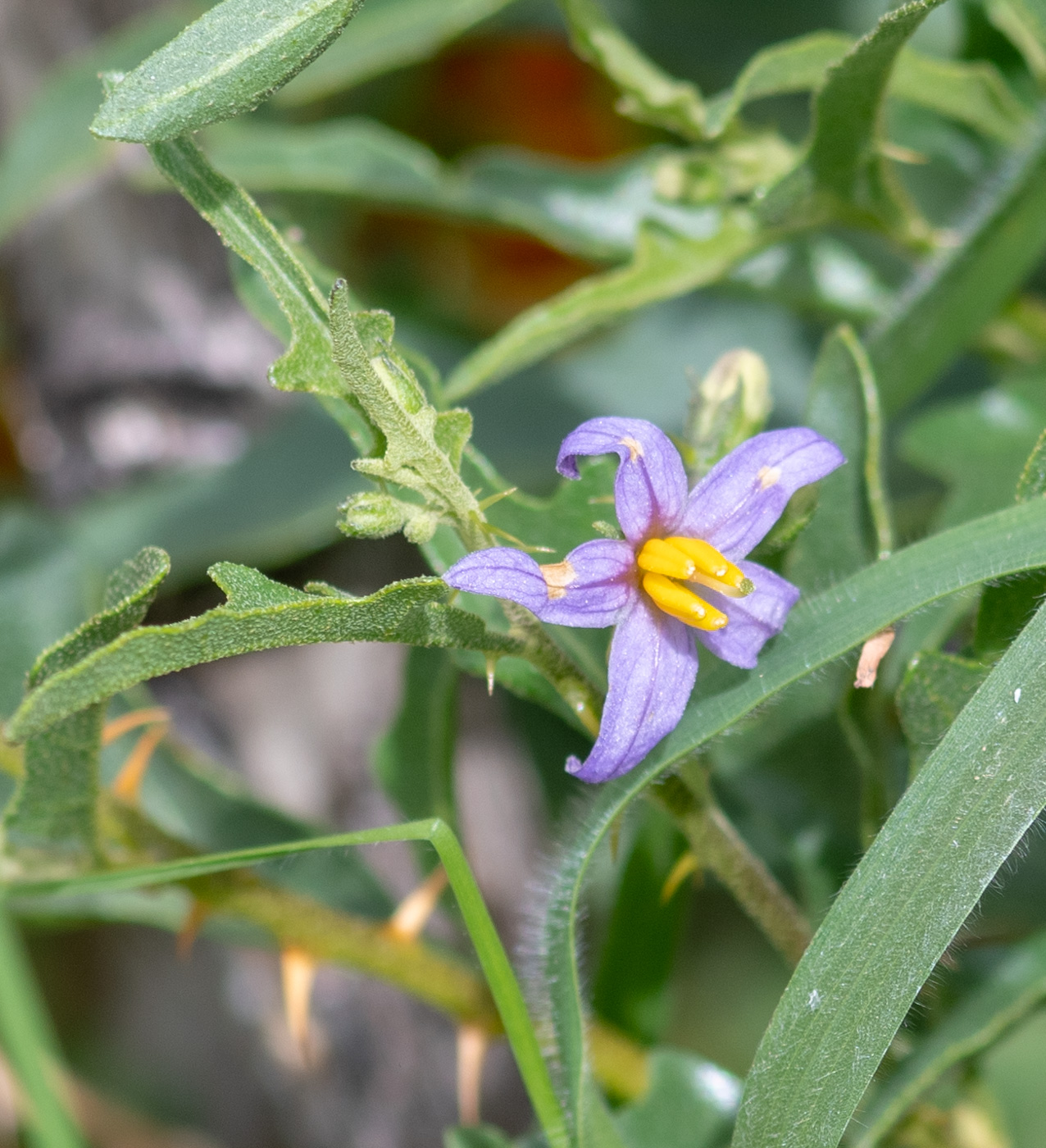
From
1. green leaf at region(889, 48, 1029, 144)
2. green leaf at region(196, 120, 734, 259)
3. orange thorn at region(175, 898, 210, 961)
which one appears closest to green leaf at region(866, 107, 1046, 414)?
green leaf at region(889, 48, 1029, 144)

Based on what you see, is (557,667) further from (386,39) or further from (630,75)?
(386,39)

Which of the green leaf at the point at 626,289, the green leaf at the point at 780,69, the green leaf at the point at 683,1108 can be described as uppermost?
the green leaf at the point at 780,69

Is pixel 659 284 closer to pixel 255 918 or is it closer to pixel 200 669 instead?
pixel 255 918

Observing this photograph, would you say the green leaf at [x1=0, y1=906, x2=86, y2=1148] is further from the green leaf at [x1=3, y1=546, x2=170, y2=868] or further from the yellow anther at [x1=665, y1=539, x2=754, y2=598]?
the yellow anther at [x1=665, y1=539, x2=754, y2=598]

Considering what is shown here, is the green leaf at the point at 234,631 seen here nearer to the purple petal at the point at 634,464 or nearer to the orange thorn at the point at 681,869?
the purple petal at the point at 634,464

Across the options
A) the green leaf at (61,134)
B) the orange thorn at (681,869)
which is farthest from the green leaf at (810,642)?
the green leaf at (61,134)

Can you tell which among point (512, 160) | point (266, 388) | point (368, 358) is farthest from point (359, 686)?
point (368, 358)

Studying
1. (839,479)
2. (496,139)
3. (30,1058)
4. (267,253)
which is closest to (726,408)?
(839,479)
